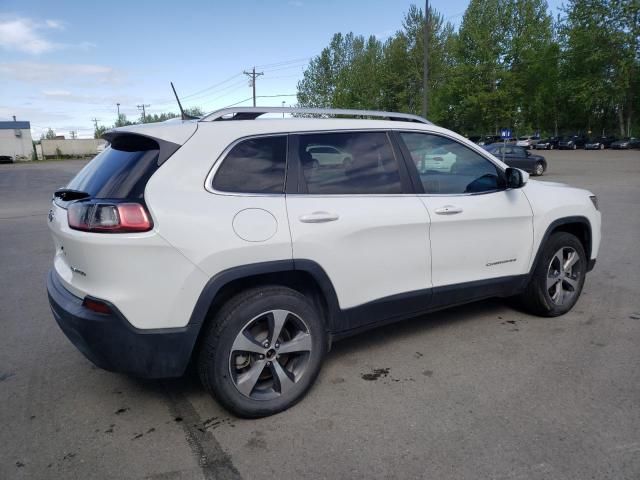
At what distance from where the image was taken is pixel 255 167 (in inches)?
115

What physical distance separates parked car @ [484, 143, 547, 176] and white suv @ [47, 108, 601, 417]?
22674 mm

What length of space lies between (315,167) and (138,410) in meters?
1.83

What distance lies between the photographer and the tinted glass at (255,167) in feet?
9.22

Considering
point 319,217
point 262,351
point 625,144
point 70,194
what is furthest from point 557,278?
point 625,144

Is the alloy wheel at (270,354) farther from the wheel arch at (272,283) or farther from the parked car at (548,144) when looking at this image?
the parked car at (548,144)

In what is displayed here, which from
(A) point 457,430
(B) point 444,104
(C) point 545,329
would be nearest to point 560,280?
(C) point 545,329

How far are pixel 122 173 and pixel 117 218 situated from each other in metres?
0.33

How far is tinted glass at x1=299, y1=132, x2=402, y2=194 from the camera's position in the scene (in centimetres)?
311

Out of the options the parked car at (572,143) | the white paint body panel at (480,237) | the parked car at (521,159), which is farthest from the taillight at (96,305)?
the parked car at (572,143)

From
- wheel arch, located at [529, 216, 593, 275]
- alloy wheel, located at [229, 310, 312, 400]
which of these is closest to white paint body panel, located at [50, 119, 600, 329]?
alloy wheel, located at [229, 310, 312, 400]

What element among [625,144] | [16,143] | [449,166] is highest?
[16,143]

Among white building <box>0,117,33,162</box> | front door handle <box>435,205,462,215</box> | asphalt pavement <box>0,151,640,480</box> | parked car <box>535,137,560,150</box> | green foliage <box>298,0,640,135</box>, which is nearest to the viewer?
asphalt pavement <box>0,151,640,480</box>

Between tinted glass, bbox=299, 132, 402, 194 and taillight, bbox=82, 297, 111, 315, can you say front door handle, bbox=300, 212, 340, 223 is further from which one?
taillight, bbox=82, 297, 111, 315

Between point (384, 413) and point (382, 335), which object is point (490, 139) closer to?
point (382, 335)
